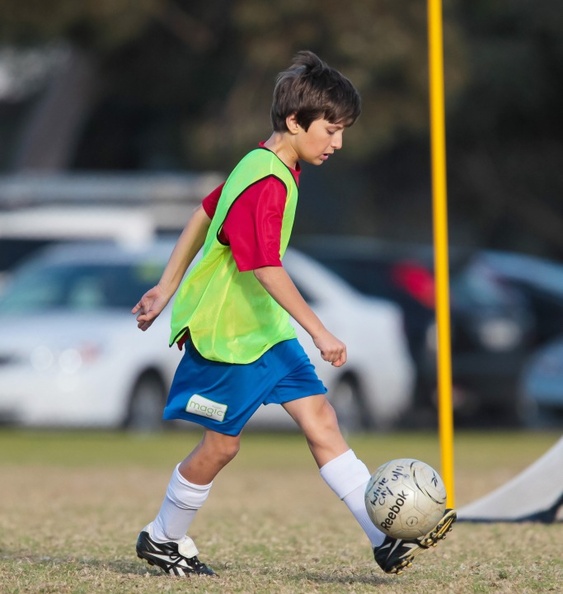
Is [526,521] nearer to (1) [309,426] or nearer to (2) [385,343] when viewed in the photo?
(1) [309,426]

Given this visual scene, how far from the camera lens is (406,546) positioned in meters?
6.01

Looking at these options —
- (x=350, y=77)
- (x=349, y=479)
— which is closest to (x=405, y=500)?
(x=349, y=479)

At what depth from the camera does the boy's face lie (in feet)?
20.0

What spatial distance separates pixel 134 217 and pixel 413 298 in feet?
11.3

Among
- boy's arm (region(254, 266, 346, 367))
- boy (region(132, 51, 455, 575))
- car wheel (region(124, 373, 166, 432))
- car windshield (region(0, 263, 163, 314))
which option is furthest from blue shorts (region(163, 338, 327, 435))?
car windshield (region(0, 263, 163, 314))

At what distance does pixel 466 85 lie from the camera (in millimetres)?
26812

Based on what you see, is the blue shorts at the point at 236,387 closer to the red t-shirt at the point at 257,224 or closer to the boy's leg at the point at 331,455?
the boy's leg at the point at 331,455

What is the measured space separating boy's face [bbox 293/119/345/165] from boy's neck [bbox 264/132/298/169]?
25mm

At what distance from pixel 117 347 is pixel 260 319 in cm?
910

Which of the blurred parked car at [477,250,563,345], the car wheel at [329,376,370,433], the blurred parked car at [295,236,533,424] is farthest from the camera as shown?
the blurred parked car at [477,250,563,345]

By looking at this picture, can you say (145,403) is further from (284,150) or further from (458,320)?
(284,150)

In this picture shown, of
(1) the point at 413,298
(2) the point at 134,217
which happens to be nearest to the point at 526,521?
(1) the point at 413,298

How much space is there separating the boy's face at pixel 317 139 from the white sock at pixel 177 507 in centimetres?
128

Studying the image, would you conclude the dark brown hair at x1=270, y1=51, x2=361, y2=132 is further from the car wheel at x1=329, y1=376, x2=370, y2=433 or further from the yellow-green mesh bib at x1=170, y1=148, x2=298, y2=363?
the car wheel at x1=329, y1=376, x2=370, y2=433
